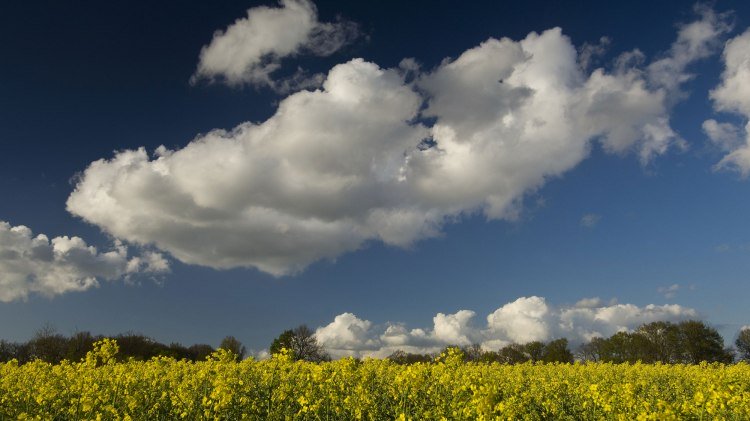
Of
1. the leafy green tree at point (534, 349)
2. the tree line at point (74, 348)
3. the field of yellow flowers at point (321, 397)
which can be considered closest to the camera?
the field of yellow flowers at point (321, 397)

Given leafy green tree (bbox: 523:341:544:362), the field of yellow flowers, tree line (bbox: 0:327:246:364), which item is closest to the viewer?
the field of yellow flowers

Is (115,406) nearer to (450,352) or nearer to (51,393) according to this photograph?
(51,393)

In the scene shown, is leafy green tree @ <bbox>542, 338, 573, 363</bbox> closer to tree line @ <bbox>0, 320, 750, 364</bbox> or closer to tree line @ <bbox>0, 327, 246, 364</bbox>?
tree line @ <bbox>0, 320, 750, 364</bbox>

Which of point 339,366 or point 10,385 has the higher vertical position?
point 339,366

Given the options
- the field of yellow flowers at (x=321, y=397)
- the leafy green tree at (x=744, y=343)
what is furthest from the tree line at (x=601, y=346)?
the field of yellow flowers at (x=321, y=397)

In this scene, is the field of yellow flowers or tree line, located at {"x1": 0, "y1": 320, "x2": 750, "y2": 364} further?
tree line, located at {"x1": 0, "y1": 320, "x2": 750, "y2": 364}

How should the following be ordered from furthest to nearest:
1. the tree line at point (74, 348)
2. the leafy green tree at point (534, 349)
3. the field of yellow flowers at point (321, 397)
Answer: the leafy green tree at point (534, 349) → the tree line at point (74, 348) → the field of yellow flowers at point (321, 397)

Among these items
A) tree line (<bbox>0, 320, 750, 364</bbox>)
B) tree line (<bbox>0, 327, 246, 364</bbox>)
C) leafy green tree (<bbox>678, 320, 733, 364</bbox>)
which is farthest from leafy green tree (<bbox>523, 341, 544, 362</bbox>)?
tree line (<bbox>0, 327, 246, 364</bbox>)

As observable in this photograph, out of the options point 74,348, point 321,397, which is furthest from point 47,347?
point 321,397

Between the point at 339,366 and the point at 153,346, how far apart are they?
76383 mm

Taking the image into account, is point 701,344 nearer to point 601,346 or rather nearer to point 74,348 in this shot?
point 601,346

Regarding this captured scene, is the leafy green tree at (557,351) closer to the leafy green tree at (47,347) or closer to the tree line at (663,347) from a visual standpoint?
the tree line at (663,347)

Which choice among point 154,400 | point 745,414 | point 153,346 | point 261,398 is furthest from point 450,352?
point 153,346

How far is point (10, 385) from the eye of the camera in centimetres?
1336
